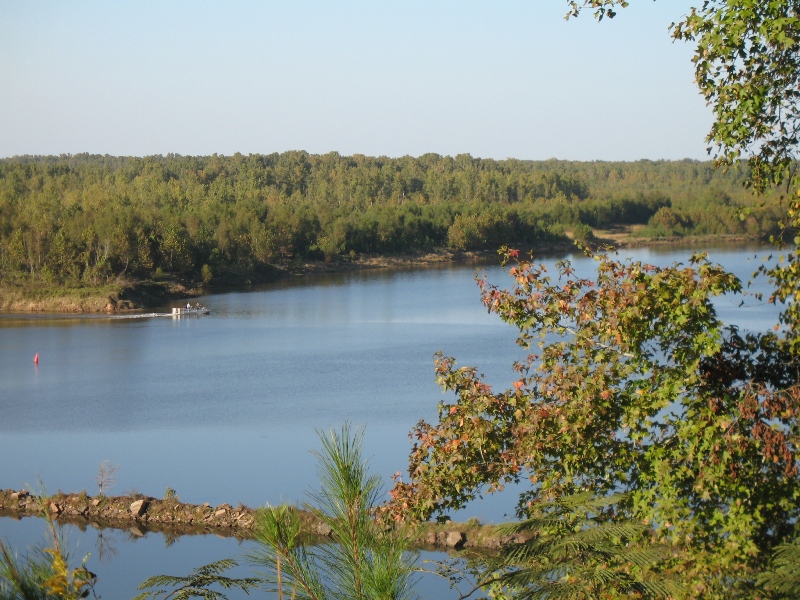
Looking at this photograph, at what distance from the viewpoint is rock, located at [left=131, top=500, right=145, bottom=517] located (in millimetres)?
14570

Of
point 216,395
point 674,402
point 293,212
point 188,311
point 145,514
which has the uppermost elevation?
point 293,212

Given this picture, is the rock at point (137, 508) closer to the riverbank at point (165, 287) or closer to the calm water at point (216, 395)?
the calm water at point (216, 395)

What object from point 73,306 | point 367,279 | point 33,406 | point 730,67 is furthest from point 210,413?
point 367,279

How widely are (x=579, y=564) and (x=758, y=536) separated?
4.72 ft

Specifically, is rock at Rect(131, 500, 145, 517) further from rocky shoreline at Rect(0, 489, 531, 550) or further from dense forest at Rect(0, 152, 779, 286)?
dense forest at Rect(0, 152, 779, 286)

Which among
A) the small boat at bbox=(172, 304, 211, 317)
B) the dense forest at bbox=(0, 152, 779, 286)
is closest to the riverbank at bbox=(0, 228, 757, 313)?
the dense forest at bbox=(0, 152, 779, 286)

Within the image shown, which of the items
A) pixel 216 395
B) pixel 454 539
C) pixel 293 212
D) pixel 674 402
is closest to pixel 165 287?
pixel 293 212

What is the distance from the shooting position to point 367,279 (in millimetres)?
62594

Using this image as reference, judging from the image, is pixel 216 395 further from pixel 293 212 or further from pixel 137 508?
pixel 293 212

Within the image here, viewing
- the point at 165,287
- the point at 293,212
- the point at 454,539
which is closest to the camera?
the point at 454,539

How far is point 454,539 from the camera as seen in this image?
1305cm

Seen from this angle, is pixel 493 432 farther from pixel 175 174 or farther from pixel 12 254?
pixel 175 174

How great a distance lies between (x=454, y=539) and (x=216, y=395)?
1389 centimetres

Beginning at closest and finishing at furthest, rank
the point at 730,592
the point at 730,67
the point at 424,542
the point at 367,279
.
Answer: the point at 730,592 < the point at 730,67 < the point at 424,542 < the point at 367,279
